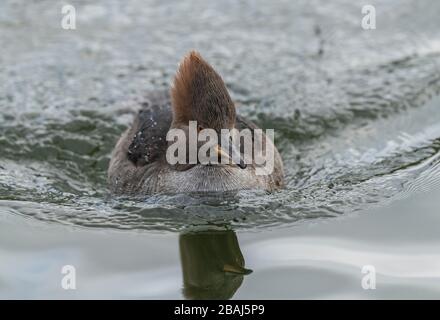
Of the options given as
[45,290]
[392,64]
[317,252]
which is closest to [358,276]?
[317,252]

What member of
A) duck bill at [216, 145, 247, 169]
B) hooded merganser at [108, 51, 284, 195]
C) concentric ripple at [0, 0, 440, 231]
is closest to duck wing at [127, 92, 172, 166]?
hooded merganser at [108, 51, 284, 195]

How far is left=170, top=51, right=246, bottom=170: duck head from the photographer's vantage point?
746cm

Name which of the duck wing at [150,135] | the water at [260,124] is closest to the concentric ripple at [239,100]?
the water at [260,124]

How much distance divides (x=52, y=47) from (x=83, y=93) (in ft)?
4.68

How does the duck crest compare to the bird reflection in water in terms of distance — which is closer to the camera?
the bird reflection in water

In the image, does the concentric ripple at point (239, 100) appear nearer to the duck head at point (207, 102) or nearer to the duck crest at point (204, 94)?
the duck head at point (207, 102)

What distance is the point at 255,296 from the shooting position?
6.56 meters

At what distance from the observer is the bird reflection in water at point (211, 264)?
262 inches

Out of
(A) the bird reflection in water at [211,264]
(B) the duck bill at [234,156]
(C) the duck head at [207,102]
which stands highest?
(C) the duck head at [207,102]

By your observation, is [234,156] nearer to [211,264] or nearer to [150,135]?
[211,264]

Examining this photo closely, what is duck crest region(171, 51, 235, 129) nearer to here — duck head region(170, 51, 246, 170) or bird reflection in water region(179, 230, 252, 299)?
duck head region(170, 51, 246, 170)

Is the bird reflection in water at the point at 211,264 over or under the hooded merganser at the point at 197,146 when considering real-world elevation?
under

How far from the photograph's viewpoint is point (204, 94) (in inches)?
296

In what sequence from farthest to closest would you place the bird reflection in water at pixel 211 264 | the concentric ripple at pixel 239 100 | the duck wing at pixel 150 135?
the duck wing at pixel 150 135
the concentric ripple at pixel 239 100
the bird reflection in water at pixel 211 264
